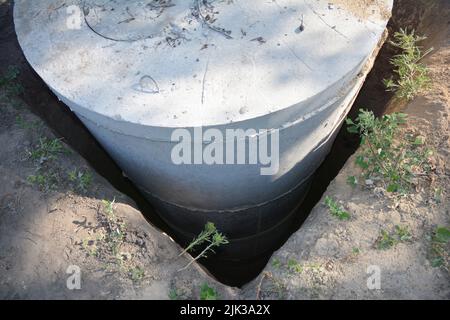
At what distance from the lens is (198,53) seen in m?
2.61

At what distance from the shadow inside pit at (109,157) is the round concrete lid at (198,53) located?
1.18 meters

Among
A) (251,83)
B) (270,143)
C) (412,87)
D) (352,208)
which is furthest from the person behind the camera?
(412,87)

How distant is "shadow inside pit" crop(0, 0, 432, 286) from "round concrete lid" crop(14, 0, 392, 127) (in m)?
1.18

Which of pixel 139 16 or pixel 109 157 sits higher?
pixel 139 16

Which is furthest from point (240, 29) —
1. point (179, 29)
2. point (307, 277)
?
point (307, 277)

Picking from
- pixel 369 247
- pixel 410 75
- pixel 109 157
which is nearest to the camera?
pixel 369 247

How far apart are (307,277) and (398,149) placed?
1061mm

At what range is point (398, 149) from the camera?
2986mm

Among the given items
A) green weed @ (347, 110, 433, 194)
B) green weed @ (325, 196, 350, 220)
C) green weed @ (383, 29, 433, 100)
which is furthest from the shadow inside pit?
green weed @ (325, 196, 350, 220)

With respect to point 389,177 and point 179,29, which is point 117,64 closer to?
point 179,29

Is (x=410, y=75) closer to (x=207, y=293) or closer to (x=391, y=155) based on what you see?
(x=391, y=155)

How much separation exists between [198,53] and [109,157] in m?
1.69

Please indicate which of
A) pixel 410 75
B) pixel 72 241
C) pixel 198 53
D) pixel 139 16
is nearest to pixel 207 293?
pixel 72 241

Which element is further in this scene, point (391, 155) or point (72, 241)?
point (391, 155)
